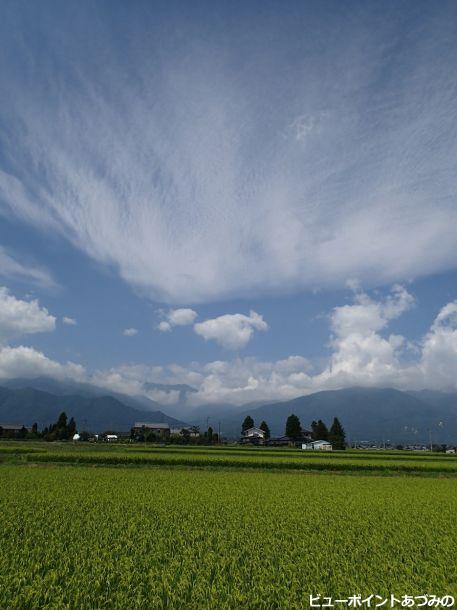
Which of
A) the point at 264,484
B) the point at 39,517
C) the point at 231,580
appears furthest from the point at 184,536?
the point at 264,484

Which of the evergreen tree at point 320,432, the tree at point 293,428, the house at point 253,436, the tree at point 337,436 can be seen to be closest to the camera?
the tree at point 337,436

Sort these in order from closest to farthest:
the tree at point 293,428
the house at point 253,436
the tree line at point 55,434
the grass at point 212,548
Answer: the grass at point 212,548, the tree line at point 55,434, the tree at point 293,428, the house at point 253,436

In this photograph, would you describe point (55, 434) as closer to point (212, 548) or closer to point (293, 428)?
point (293, 428)

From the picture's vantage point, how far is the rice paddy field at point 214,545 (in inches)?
328

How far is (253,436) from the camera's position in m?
139

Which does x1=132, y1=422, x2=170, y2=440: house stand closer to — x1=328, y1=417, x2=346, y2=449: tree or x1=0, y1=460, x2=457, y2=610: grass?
x1=328, y1=417, x2=346, y2=449: tree

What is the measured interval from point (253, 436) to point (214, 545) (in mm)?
133267

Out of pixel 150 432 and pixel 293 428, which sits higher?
pixel 293 428

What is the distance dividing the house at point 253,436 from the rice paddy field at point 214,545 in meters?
110

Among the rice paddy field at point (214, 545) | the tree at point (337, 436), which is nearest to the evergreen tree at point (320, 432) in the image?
the tree at point (337, 436)

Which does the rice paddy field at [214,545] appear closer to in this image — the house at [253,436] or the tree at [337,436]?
the tree at [337,436]

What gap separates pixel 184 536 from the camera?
12.8 m

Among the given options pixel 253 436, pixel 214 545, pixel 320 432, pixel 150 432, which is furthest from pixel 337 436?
pixel 214 545

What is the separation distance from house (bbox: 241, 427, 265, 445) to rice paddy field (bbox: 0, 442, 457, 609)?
11047cm
